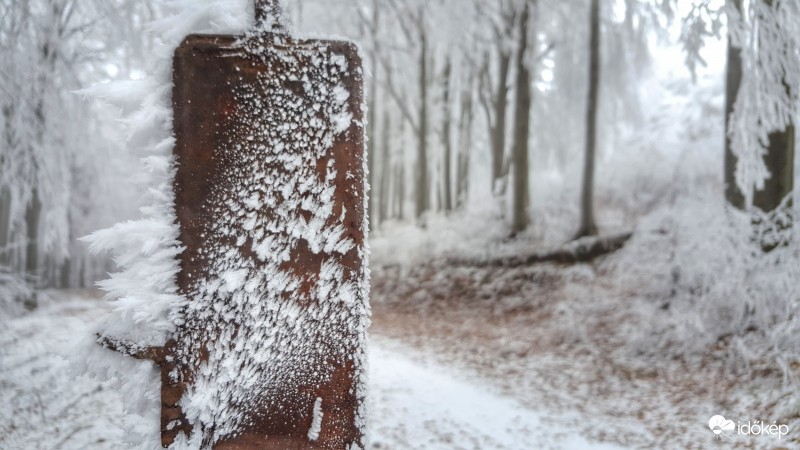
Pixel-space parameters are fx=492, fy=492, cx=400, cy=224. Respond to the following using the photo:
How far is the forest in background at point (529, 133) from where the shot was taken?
5082 millimetres

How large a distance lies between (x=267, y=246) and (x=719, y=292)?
600 centimetres

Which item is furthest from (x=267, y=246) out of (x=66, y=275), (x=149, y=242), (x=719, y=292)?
(x=66, y=275)

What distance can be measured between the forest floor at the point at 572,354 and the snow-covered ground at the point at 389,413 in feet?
1.21

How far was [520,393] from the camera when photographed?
5355 mm

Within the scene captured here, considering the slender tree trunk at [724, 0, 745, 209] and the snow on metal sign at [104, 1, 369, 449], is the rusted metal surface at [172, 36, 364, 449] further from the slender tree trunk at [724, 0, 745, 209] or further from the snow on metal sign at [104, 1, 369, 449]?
the slender tree trunk at [724, 0, 745, 209]

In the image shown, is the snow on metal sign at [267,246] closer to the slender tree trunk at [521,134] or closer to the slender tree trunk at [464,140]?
the slender tree trunk at [521,134]

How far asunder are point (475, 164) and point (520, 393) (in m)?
20.0

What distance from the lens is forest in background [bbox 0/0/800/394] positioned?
5082 millimetres

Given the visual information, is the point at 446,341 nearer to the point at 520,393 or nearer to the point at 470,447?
the point at 520,393

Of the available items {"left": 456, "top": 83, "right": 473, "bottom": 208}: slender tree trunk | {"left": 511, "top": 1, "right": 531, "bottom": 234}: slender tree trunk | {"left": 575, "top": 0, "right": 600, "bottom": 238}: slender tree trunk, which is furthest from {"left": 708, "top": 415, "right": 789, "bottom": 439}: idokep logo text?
{"left": 456, "top": 83, "right": 473, "bottom": 208}: slender tree trunk

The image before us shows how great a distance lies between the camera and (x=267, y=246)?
165 cm

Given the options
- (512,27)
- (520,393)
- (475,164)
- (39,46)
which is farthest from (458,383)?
(475,164)

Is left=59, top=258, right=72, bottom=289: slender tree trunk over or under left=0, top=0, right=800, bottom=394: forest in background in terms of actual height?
under

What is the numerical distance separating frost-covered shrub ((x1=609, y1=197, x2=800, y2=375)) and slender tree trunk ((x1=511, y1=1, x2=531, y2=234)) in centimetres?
427
